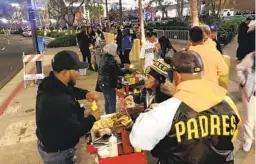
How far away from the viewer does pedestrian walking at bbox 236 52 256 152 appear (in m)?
4.38

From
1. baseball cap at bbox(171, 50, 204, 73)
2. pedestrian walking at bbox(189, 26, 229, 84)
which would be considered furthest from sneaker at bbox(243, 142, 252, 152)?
baseball cap at bbox(171, 50, 204, 73)

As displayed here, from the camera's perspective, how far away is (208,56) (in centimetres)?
472

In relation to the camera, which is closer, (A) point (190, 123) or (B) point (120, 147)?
(A) point (190, 123)

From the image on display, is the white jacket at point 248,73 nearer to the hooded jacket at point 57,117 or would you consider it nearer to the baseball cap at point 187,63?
the baseball cap at point 187,63

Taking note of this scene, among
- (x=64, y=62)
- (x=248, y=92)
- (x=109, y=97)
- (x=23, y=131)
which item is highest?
(x=64, y=62)

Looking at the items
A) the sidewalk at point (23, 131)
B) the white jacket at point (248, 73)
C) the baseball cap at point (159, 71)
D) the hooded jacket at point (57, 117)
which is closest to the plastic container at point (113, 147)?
the hooded jacket at point (57, 117)

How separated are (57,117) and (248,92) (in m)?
3.03

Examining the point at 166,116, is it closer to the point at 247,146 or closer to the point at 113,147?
the point at 113,147

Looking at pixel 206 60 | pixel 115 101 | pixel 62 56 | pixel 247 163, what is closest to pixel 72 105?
pixel 62 56

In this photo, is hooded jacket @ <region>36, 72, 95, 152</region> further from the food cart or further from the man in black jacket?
the food cart

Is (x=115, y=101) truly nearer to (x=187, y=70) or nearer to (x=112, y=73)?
(x=112, y=73)

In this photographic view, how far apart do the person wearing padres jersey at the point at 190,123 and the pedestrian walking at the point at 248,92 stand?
2340 millimetres

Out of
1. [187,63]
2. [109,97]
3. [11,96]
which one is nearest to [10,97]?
[11,96]

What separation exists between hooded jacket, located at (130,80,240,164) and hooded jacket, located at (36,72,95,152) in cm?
72
